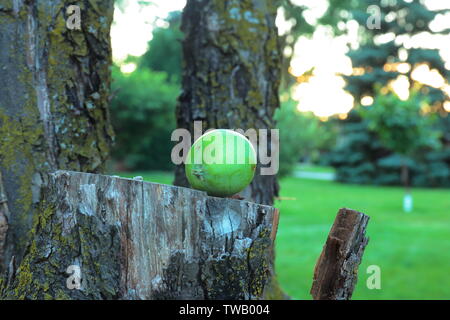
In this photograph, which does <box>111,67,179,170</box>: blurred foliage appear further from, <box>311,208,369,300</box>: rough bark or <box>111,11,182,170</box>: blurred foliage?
<box>311,208,369,300</box>: rough bark

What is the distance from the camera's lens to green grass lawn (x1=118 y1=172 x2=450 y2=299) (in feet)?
21.3

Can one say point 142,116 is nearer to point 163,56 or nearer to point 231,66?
point 163,56

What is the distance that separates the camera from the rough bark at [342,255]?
2020 millimetres

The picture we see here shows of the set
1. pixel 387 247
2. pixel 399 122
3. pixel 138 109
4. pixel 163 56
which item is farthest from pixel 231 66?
pixel 163 56

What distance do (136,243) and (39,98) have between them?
117 centimetres

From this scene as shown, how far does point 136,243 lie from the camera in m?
1.77

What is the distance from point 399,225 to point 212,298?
10911 mm

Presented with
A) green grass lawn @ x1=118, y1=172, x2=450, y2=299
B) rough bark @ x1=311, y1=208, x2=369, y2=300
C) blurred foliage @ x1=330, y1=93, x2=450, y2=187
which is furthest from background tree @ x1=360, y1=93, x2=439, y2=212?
rough bark @ x1=311, y1=208, x2=369, y2=300

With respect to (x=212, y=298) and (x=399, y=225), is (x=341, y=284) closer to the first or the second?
(x=212, y=298)

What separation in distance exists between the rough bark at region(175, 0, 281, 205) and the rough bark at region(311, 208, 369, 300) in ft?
3.83

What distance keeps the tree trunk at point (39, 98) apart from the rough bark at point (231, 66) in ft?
2.64

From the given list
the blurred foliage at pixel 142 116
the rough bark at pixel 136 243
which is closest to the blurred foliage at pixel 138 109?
the blurred foliage at pixel 142 116

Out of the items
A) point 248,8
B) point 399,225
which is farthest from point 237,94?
point 399,225

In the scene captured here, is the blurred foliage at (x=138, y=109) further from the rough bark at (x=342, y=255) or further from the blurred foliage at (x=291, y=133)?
the rough bark at (x=342, y=255)
